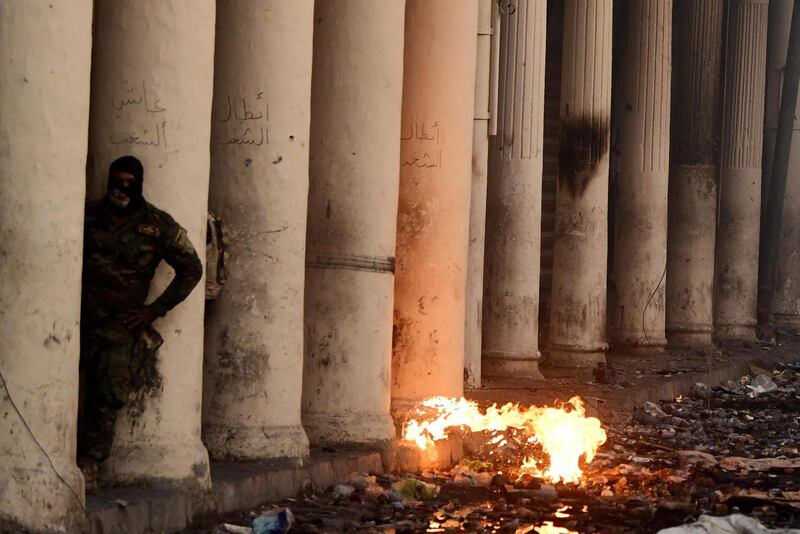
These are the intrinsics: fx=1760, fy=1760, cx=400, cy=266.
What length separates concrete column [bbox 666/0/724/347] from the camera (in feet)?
85.1

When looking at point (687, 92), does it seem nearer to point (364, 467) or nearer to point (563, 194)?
point (563, 194)

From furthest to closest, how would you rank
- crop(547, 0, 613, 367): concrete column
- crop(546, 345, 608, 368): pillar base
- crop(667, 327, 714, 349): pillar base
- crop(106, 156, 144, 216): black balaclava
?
crop(667, 327, 714, 349): pillar base
crop(547, 0, 613, 367): concrete column
crop(546, 345, 608, 368): pillar base
crop(106, 156, 144, 216): black balaclava

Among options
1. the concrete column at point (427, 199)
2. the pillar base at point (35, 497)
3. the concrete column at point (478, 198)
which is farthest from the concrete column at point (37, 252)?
the concrete column at point (478, 198)

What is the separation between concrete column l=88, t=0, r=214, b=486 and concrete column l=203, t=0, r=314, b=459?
4.08 feet

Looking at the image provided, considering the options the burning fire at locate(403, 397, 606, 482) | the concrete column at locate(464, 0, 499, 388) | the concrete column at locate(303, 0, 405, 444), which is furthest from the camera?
the concrete column at locate(464, 0, 499, 388)

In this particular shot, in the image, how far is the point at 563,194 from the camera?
21641 millimetres

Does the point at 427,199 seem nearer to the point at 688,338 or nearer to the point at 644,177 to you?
the point at 644,177

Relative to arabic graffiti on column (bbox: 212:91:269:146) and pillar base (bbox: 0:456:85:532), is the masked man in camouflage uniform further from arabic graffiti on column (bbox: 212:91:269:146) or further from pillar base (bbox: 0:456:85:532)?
arabic graffiti on column (bbox: 212:91:269:146)

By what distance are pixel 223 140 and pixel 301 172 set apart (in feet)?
1.87

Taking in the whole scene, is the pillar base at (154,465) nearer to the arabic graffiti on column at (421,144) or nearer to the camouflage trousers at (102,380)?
the camouflage trousers at (102,380)

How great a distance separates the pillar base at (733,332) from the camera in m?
28.0

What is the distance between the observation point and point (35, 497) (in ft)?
27.9

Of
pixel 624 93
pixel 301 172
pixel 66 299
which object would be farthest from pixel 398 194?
pixel 624 93

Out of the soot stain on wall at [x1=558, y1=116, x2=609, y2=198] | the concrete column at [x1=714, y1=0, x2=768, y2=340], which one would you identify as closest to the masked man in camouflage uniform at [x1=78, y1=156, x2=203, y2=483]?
the soot stain on wall at [x1=558, y1=116, x2=609, y2=198]
